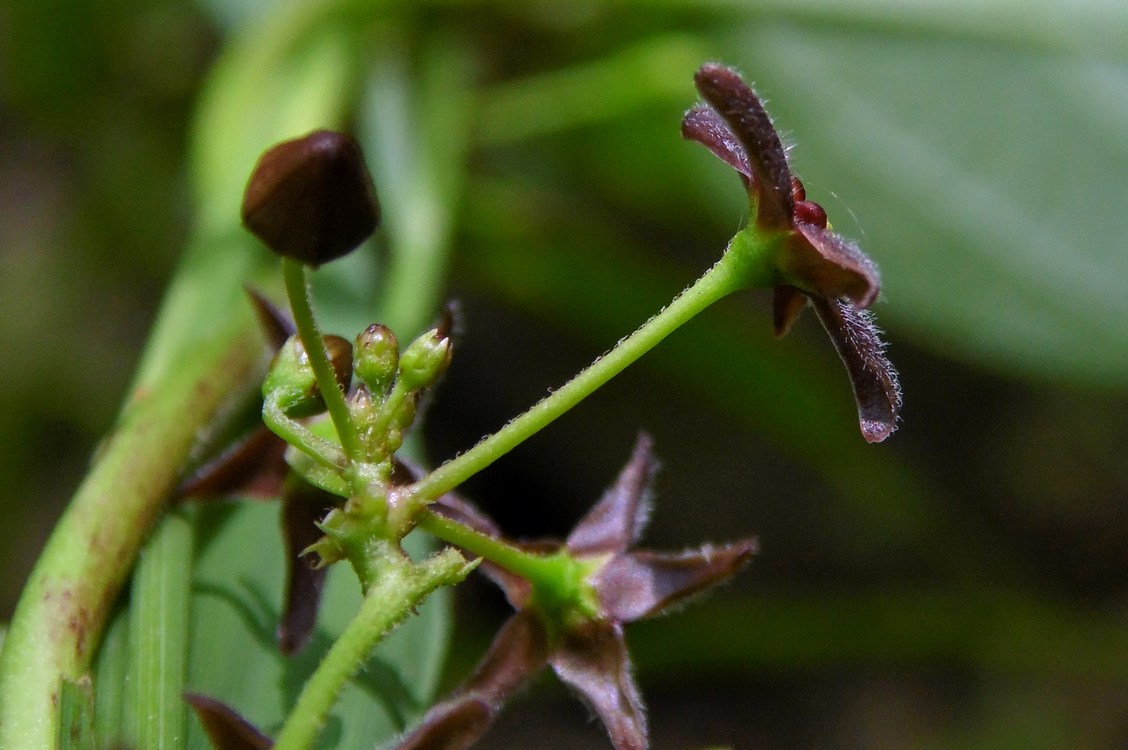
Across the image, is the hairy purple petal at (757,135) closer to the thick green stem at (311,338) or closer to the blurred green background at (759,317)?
the thick green stem at (311,338)

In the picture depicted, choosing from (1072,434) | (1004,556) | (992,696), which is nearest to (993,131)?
(1072,434)

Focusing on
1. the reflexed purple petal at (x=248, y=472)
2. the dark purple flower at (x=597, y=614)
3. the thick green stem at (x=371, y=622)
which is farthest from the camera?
the reflexed purple petal at (x=248, y=472)

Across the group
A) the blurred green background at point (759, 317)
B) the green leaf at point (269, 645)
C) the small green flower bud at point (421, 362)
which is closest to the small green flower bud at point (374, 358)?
the small green flower bud at point (421, 362)

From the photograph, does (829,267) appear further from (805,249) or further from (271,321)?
(271,321)

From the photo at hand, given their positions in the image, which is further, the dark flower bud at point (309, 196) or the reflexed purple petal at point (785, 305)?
the reflexed purple petal at point (785, 305)

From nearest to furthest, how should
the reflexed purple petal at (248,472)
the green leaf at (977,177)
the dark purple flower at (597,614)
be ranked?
the dark purple flower at (597,614), the reflexed purple petal at (248,472), the green leaf at (977,177)

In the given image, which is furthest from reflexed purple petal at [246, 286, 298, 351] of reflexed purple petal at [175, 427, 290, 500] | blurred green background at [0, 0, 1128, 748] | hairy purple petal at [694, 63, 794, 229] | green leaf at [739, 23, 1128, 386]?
green leaf at [739, 23, 1128, 386]

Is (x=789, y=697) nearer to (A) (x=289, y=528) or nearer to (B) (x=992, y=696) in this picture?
(B) (x=992, y=696)

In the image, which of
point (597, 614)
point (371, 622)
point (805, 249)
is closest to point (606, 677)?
point (597, 614)
